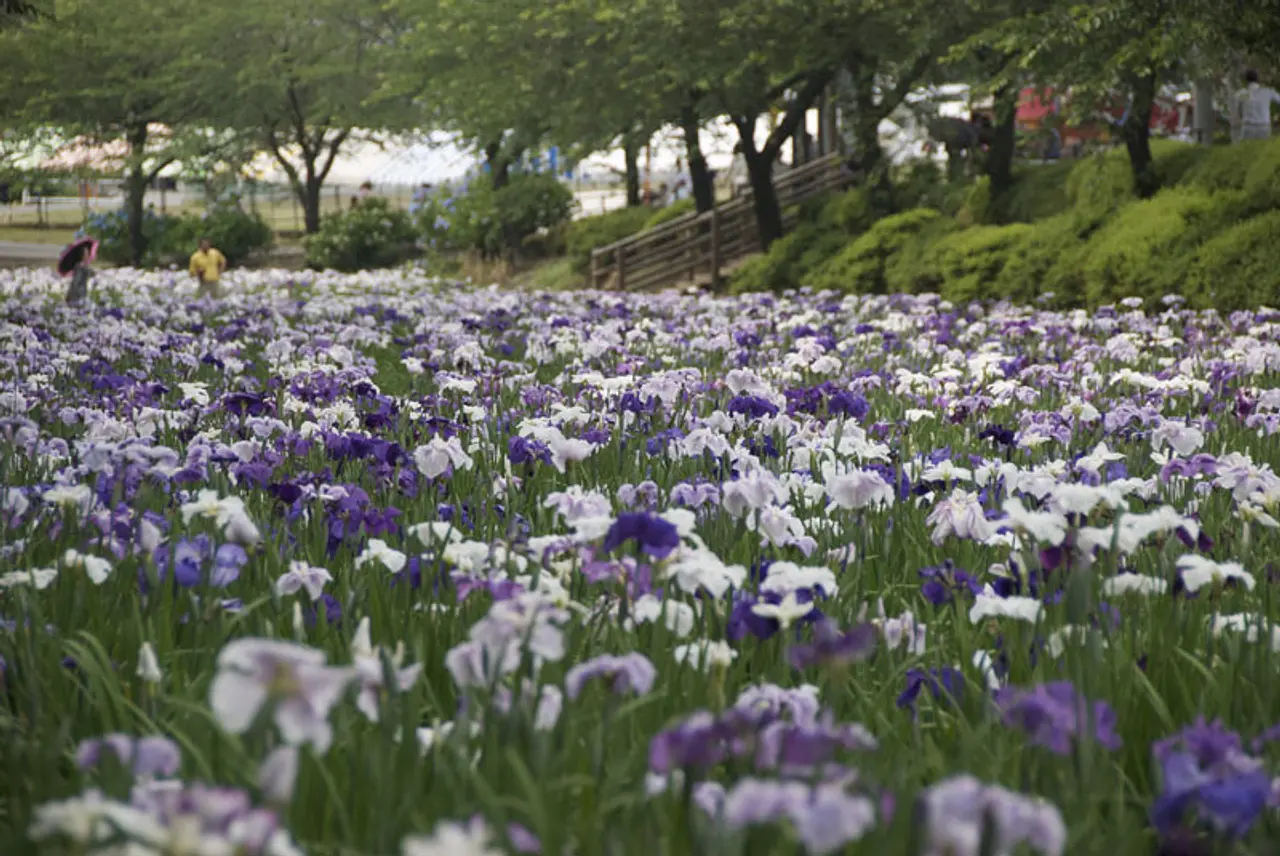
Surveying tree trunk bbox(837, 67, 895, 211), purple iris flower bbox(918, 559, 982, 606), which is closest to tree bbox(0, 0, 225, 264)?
tree trunk bbox(837, 67, 895, 211)

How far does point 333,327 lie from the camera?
13.0m

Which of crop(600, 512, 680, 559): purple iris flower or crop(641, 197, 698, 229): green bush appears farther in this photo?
crop(641, 197, 698, 229): green bush

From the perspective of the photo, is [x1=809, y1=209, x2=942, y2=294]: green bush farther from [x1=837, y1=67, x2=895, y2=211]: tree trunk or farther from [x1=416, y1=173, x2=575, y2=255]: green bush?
[x1=416, y1=173, x2=575, y2=255]: green bush

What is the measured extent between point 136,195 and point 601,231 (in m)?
18.3

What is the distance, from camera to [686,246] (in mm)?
27906

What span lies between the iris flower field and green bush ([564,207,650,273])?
25.9m

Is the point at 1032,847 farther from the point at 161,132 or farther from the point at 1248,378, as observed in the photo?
the point at 161,132

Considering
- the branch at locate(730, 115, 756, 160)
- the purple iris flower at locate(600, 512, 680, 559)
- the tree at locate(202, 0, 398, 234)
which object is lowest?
the purple iris flower at locate(600, 512, 680, 559)

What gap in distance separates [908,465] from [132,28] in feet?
134

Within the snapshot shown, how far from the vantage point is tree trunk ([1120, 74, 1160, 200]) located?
56.9 feet

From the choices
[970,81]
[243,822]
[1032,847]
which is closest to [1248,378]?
[1032,847]

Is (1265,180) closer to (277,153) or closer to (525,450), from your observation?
(525,450)

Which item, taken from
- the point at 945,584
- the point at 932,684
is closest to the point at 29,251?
the point at 945,584

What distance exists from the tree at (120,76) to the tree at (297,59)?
0.84 m
